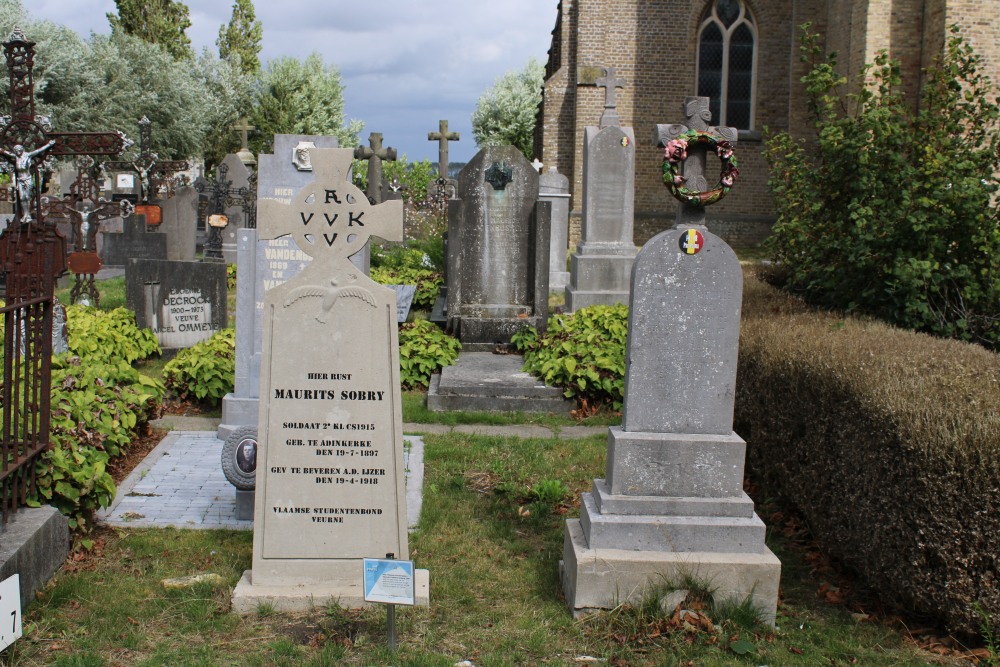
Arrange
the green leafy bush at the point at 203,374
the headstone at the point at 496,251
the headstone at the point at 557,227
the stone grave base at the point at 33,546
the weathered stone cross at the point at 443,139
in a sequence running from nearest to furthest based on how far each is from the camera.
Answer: the stone grave base at the point at 33,546
the green leafy bush at the point at 203,374
the headstone at the point at 496,251
the headstone at the point at 557,227
the weathered stone cross at the point at 443,139

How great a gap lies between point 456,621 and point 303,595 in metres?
0.74

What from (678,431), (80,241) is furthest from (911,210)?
(80,241)

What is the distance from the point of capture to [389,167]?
116 ft

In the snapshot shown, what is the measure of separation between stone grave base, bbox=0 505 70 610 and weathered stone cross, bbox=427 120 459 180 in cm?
2262

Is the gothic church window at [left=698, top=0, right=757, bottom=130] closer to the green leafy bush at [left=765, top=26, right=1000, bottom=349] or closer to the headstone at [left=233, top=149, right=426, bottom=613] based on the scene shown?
the green leafy bush at [left=765, top=26, right=1000, bottom=349]

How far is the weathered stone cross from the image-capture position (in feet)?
88.5

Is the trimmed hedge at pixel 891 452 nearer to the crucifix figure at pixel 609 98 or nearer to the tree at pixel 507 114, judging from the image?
the crucifix figure at pixel 609 98

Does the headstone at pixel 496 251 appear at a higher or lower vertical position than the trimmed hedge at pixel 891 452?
higher

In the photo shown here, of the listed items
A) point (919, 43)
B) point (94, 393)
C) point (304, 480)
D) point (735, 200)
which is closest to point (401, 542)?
point (304, 480)

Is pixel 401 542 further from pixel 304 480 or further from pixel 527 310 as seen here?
pixel 527 310

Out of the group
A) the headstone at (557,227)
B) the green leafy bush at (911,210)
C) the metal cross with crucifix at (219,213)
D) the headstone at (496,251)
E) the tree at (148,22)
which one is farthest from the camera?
the tree at (148,22)

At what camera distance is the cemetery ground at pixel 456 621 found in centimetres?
419

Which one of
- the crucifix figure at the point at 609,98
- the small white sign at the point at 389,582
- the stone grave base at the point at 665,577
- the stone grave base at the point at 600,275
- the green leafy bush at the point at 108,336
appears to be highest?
the crucifix figure at the point at 609,98

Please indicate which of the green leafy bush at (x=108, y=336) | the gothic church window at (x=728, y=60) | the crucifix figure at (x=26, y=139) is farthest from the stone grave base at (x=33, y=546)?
the gothic church window at (x=728, y=60)
